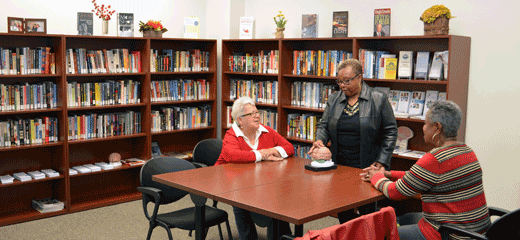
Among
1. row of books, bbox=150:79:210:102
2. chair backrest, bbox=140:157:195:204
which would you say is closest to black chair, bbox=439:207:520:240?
chair backrest, bbox=140:157:195:204

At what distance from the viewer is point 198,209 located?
323 centimetres

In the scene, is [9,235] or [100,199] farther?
[100,199]

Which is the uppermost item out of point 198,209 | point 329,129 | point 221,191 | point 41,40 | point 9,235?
point 41,40

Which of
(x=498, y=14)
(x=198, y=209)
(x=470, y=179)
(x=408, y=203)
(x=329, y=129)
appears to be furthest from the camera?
(x=408, y=203)

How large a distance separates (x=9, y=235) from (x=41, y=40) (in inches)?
76.0

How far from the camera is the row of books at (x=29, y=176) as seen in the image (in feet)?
15.9

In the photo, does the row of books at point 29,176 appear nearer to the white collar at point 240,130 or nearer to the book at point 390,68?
the white collar at point 240,130

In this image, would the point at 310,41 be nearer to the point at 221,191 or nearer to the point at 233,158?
the point at 233,158

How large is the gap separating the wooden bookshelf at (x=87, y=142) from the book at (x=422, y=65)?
8.32 ft

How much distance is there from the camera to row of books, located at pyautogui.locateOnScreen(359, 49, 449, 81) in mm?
4375

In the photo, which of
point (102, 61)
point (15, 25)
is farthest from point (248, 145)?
point (15, 25)

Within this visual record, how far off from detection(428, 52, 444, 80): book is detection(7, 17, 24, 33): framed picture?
3762mm

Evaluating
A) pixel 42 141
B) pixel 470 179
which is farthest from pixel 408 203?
pixel 42 141

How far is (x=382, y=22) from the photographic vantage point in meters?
4.71
